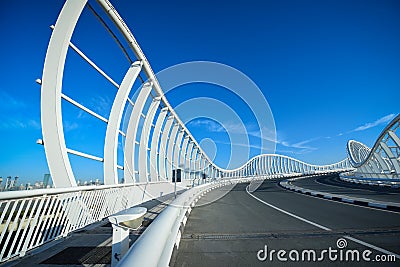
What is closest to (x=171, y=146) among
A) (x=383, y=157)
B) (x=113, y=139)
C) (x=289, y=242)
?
(x=113, y=139)

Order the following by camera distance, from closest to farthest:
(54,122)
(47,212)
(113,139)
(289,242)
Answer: (47,212) < (289,242) < (54,122) < (113,139)

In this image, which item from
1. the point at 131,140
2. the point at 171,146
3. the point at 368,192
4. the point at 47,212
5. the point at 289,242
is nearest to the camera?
the point at 47,212

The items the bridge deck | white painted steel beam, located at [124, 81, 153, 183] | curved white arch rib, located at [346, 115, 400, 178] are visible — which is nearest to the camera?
white painted steel beam, located at [124, 81, 153, 183]

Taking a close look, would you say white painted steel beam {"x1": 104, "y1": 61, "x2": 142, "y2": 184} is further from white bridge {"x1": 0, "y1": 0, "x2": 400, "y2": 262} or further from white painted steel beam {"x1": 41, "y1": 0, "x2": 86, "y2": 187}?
white painted steel beam {"x1": 41, "y1": 0, "x2": 86, "y2": 187}

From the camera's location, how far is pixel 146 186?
10.7 metres

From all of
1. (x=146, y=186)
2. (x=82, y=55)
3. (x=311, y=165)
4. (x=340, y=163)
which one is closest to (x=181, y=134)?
(x=146, y=186)

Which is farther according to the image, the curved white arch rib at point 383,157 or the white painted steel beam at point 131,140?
the curved white arch rib at point 383,157

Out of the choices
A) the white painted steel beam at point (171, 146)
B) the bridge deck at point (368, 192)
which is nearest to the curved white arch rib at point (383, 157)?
the bridge deck at point (368, 192)

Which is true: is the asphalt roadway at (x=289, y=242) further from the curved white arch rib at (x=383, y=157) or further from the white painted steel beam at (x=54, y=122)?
the curved white arch rib at (x=383, y=157)

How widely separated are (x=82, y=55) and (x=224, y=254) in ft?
23.7

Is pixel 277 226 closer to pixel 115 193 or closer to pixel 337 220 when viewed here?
pixel 337 220

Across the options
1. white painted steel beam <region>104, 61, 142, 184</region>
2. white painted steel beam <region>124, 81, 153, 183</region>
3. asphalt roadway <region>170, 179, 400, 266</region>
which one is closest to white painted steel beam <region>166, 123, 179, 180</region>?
white painted steel beam <region>124, 81, 153, 183</region>

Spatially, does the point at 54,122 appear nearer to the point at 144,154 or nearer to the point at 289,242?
the point at 289,242

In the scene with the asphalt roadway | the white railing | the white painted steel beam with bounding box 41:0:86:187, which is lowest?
the asphalt roadway
